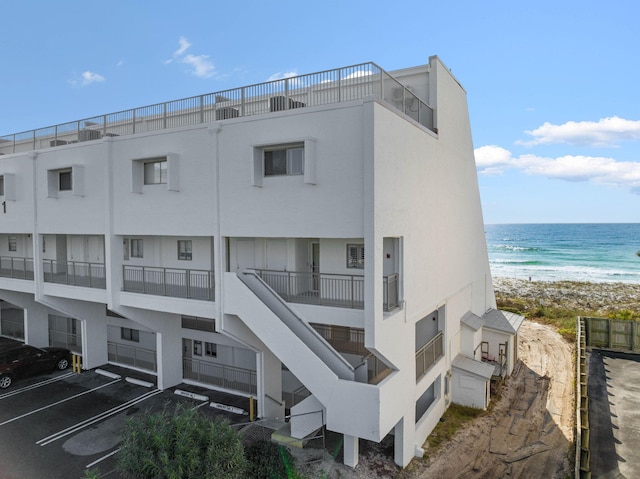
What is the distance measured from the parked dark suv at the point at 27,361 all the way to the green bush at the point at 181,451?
1202 cm

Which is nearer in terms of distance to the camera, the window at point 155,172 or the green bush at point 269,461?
the green bush at point 269,461

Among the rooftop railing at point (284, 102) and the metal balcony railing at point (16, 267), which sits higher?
the rooftop railing at point (284, 102)

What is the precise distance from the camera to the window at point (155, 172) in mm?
15781

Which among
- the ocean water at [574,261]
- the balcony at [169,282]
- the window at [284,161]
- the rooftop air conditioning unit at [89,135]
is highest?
the rooftop air conditioning unit at [89,135]

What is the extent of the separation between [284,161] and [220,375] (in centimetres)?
1031

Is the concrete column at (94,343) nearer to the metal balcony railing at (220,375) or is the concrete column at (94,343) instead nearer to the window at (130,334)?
the window at (130,334)

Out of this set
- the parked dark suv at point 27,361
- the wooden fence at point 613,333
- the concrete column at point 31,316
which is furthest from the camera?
the wooden fence at point 613,333

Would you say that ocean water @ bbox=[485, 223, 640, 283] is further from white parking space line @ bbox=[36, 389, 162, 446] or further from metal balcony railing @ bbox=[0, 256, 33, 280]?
metal balcony railing @ bbox=[0, 256, 33, 280]

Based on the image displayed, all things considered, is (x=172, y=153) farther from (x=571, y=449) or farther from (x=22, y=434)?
(x=571, y=449)

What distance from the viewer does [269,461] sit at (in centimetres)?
1123

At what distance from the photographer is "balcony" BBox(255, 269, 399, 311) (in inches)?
490

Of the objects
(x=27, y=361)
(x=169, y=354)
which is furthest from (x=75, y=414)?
(x=27, y=361)

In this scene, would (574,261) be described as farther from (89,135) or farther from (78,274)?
(89,135)

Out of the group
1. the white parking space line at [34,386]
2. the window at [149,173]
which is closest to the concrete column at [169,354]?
the white parking space line at [34,386]
